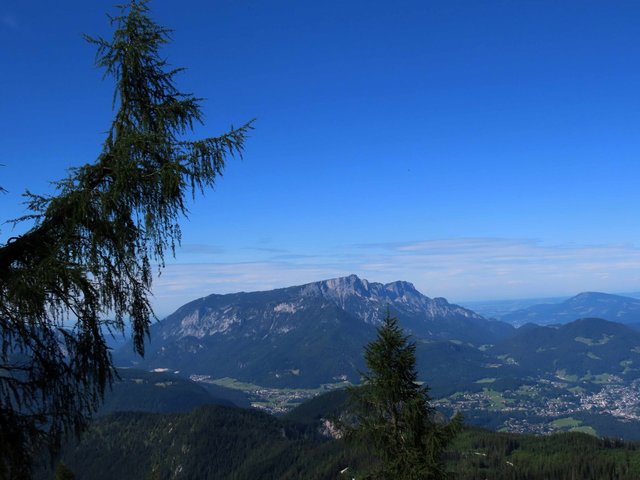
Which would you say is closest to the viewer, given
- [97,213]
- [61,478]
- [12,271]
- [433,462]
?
[12,271]

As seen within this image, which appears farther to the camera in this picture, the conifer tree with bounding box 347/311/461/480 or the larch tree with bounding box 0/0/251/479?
the conifer tree with bounding box 347/311/461/480

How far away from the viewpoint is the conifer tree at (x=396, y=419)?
19.9 metres

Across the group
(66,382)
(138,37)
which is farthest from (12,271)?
(138,37)

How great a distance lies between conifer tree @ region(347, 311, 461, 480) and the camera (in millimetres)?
19875

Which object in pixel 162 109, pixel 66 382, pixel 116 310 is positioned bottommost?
pixel 66 382

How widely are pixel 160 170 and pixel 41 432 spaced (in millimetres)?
4420

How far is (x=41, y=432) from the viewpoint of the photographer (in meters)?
7.22

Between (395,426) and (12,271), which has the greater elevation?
(12,271)

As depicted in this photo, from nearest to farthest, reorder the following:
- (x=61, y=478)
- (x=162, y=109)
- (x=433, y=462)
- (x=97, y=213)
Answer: (x=97, y=213) < (x=162, y=109) < (x=433, y=462) < (x=61, y=478)

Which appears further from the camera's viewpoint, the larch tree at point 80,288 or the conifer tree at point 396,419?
the conifer tree at point 396,419

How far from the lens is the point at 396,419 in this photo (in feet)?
70.5

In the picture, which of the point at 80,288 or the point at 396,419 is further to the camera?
the point at 396,419

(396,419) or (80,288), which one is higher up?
(80,288)

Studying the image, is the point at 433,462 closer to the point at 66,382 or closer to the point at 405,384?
the point at 405,384
